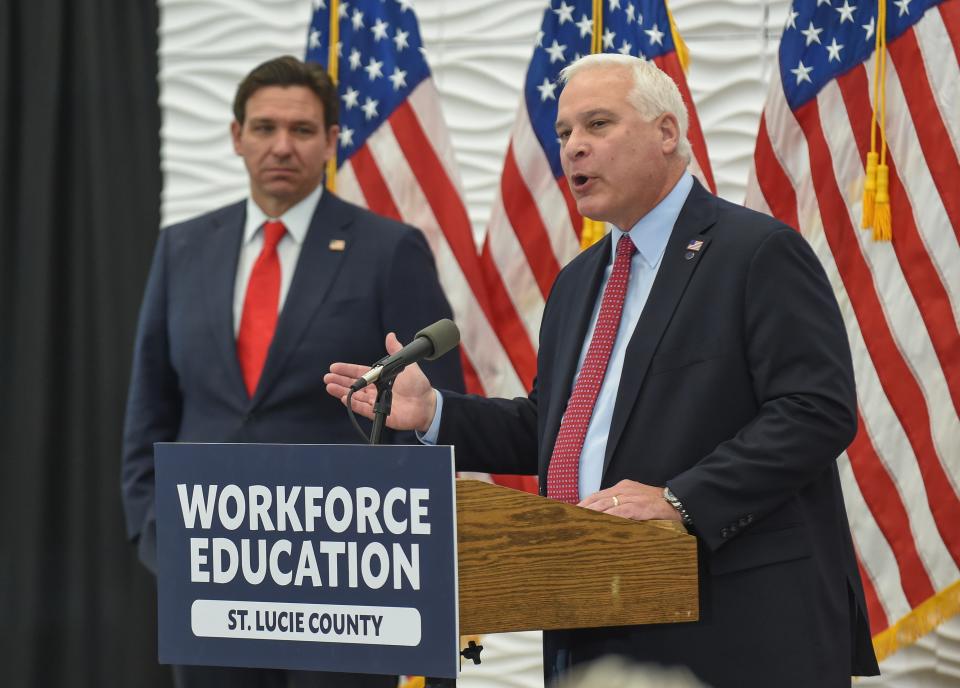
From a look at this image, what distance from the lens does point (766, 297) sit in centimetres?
195

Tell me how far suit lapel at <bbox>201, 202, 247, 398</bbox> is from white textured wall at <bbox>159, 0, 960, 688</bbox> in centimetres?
122

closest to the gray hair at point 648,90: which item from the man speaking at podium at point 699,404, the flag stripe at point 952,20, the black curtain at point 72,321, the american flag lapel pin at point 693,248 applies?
the man speaking at podium at point 699,404

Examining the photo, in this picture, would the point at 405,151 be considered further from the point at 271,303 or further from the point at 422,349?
the point at 422,349

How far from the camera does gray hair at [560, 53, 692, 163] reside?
2.17 m

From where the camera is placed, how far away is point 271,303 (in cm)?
303

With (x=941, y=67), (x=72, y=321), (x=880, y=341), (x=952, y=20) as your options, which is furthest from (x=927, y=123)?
(x=72, y=321)

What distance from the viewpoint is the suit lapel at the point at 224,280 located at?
2.95 m

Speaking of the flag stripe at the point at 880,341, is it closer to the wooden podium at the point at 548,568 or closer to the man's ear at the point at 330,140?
the man's ear at the point at 330,140

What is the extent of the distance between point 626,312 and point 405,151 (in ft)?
6.06

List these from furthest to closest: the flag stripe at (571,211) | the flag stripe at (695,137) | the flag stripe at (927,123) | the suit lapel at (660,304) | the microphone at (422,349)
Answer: the flag stripe at (571,211) → the flag stripe at (695,137) → the flag stripe at (927,123) → the suit lapel at (660,304) → the microphone at (422,349)

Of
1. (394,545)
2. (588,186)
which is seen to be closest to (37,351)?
(588,186)

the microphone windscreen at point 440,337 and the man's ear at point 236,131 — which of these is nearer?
the microphone windscreen at point 440,337

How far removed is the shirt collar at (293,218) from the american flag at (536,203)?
77 centimetres

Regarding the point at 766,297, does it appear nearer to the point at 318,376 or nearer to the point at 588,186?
the point at 588,186
